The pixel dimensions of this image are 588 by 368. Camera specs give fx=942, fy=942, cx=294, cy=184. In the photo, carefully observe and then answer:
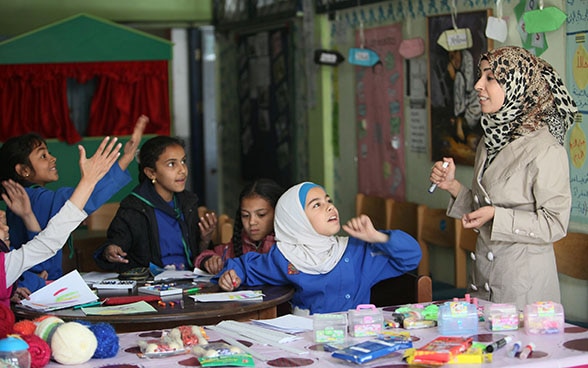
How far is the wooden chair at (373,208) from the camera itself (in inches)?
250

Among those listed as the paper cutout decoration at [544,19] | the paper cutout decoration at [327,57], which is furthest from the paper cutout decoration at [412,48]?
the paper cutout decoration at [544,19]

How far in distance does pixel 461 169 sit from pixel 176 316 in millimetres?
2448

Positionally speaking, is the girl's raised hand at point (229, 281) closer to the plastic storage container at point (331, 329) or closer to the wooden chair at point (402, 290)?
the wooden chair at point (402, 290)

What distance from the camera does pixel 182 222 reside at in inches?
191

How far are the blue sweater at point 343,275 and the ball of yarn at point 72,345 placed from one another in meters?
1.30

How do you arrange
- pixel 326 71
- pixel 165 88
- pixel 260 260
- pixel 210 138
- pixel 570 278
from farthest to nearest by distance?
pixel 210 138
pixel 165 88
pixel 326 71
pixel 570 278
pixel 260 260

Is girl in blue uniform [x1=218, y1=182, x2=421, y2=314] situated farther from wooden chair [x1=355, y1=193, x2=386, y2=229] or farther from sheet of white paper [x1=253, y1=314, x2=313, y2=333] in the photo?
wooden chair [x1=355, y1=193, x2=386, y2=229]

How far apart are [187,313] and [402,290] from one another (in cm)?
105

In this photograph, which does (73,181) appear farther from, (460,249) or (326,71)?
(460,249)

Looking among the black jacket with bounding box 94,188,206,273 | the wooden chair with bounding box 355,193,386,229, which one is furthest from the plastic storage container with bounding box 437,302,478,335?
the wooden chair with bounding box 355,193,386,229

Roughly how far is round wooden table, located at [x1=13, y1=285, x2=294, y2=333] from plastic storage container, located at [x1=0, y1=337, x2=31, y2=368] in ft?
2.98

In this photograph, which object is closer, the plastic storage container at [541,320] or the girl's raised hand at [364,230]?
the plastic storage container at [541,320]

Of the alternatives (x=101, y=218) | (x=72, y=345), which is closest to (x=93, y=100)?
(x=101, y=218)

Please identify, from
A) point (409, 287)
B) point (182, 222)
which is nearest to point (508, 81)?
point (409, 287)
